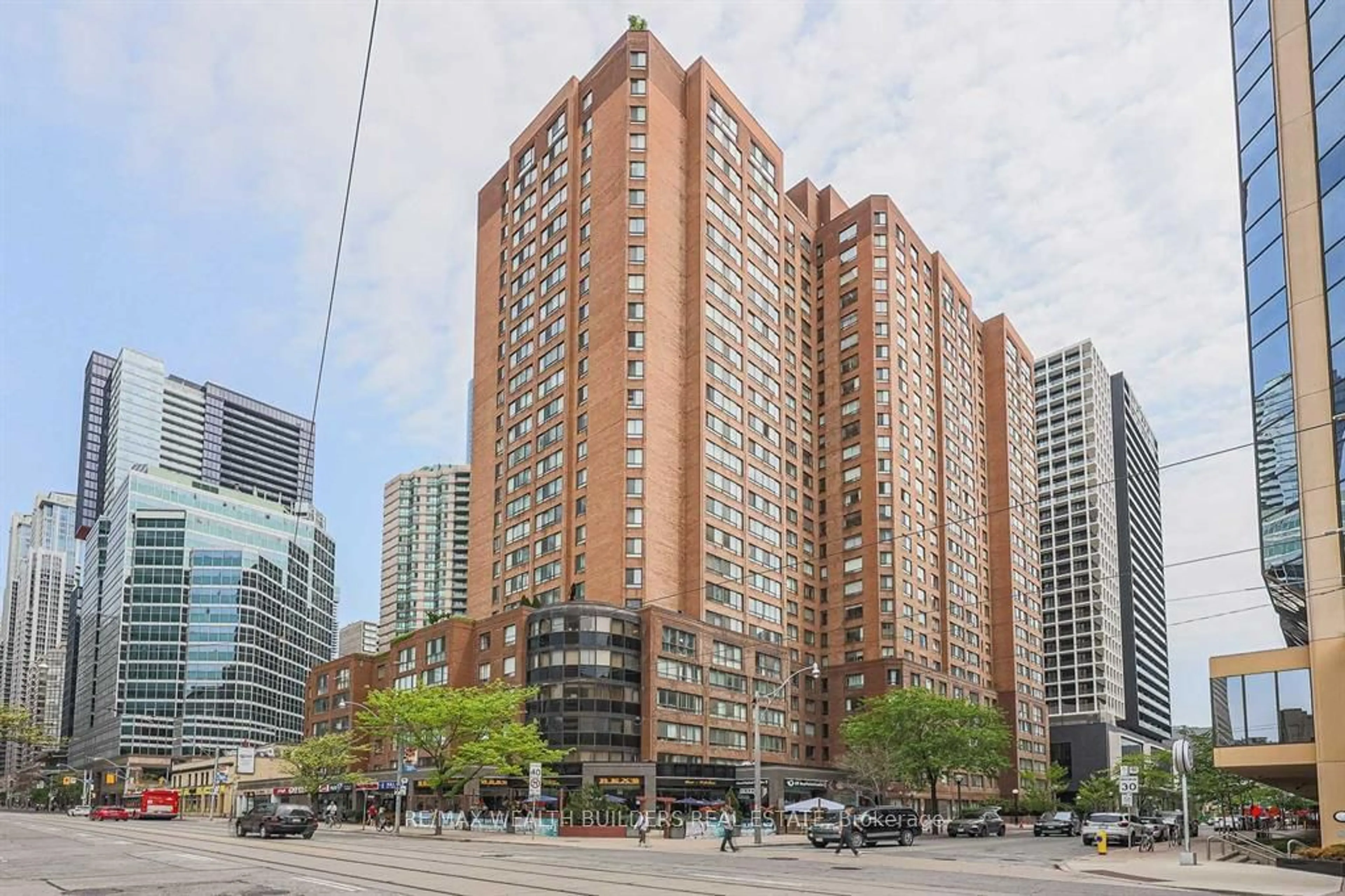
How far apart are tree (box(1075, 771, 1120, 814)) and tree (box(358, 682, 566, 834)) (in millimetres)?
85479

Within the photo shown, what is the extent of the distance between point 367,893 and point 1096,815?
48.8m

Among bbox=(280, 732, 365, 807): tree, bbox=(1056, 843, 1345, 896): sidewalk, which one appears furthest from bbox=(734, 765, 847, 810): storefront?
bbox=(1056, 843, 1345, 896): sidewalk

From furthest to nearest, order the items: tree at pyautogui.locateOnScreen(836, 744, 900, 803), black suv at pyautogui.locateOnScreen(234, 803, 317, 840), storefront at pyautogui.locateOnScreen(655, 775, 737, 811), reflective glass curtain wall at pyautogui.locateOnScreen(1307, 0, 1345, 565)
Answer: tree at pyautogui.locateOnScreen(836, 744, 900, 803) < storefront at pyautogui.locateOnScreen(655, 775, 737, 811) < black suv at pyautogui.locateOnScreen(234, 803, 317, 840) < reflective glass curtain wall at pyautogui.locateOnScreen(1307, 0, 1345, 565)

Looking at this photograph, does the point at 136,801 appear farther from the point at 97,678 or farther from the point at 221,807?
the point at 97,678

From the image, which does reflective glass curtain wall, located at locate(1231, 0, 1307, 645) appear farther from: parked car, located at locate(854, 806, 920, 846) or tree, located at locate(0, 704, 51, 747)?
tree, located at locate(0, 704, 51, 747)

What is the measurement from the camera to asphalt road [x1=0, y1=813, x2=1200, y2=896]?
23.5 m

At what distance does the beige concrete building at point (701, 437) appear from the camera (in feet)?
307

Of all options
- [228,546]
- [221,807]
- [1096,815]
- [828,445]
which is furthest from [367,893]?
[228,546]

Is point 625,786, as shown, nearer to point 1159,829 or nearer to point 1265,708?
point 1159,829

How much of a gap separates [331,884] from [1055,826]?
63.6m

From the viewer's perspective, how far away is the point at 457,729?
229ft

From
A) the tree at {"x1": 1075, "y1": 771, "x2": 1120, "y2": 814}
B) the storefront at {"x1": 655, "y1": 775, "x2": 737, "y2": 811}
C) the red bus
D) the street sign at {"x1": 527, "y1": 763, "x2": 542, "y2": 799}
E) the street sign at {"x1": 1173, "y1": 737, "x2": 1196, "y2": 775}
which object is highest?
the street sign at {"x1": 1173, "y1": 737, "x2": 1196, "y2": 775}

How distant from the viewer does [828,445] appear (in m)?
124

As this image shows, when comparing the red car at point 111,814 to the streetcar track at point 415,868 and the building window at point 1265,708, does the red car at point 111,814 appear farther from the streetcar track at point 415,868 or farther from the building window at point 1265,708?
the building window at point 1265,708
